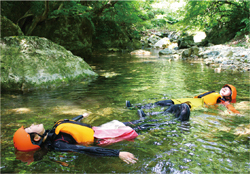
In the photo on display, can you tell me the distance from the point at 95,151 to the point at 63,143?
56 centimetres

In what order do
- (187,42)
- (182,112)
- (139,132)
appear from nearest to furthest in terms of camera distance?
(139,132)
(182,112)
(187,42)

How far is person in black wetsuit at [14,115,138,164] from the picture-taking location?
274 cm

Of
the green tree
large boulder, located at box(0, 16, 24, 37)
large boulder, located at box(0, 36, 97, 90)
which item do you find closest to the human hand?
large boulder, located at box(0, 36, 97, 90)

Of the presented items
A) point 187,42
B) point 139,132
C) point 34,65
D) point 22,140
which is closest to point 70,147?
point 22,140

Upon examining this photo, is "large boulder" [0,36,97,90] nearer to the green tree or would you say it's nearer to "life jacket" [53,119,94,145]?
"life jacket" [53,119,94,145]

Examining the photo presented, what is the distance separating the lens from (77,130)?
3150mm

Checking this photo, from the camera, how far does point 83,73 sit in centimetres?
822

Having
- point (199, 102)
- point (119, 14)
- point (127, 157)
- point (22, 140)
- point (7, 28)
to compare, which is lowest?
point (127, 157)

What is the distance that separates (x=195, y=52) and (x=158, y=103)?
1349cm

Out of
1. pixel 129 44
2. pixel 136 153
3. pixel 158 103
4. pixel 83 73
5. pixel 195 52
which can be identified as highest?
pixel 129 44

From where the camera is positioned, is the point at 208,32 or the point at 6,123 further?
the point at 208,32

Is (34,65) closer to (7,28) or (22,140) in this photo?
(7,28)

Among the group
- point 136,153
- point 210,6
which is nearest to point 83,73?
point 136,153

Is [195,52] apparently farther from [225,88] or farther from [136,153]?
[136,153]
